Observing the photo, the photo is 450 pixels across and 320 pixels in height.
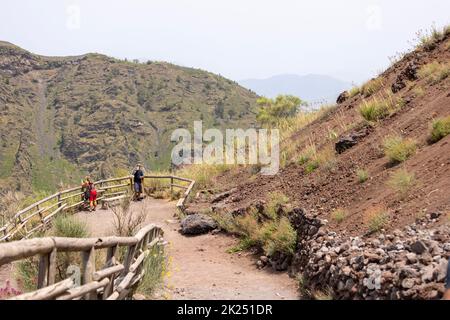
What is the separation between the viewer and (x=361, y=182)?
1005cm

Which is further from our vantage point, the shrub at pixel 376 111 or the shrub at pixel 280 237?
the shrub at pixel 376 111

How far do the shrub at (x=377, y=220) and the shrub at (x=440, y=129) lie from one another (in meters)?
2.58

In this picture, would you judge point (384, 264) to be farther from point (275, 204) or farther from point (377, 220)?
point (275, 204)

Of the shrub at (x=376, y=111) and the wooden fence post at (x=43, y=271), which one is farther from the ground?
the shrub at (x=376, y=111)

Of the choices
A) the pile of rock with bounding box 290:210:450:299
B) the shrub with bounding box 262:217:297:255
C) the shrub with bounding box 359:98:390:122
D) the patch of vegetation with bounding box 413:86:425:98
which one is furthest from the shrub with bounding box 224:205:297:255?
the patch of vegetation with bounding box 413:86:425:98

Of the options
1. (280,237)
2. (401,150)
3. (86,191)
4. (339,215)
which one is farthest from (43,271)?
(86,191)

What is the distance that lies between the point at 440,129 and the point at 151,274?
6.11 metres

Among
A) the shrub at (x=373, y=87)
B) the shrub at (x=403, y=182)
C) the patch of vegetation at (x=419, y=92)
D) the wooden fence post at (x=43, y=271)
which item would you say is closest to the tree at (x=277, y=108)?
the shrub at (x=373, y=87)

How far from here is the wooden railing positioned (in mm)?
12766

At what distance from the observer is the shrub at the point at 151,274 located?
23.4 feet

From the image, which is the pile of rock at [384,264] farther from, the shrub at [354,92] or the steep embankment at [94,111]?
the steep embankment at [94,111]

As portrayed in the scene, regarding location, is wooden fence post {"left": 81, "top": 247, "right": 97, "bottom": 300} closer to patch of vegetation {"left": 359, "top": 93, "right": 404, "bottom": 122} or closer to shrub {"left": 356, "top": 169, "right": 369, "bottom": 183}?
shrub {"left": 356, "top": 169, "right": 369, "bottom": 183}

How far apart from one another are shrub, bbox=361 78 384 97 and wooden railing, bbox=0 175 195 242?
764 centimetres
